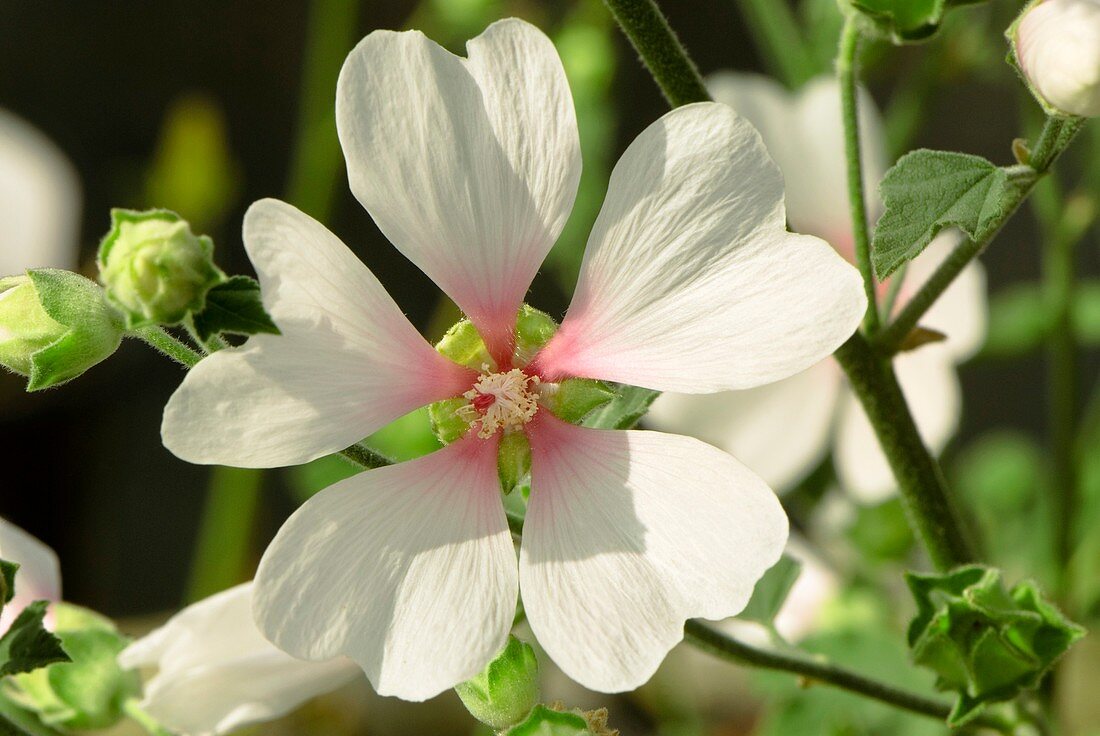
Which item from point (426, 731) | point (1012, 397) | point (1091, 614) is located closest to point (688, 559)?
point (1091, 614)

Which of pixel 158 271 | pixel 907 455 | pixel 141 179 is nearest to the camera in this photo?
pixel 158 271

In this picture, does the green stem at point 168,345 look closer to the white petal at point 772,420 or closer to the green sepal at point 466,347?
the green sepal at point 466,347

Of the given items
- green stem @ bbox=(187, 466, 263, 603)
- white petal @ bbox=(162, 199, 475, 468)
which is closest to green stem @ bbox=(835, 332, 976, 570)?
white petal @ bbox=(162, 199, 475, 468)

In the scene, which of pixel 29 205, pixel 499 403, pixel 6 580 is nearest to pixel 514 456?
pixel 499 403

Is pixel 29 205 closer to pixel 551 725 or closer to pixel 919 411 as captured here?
pixel 919 411

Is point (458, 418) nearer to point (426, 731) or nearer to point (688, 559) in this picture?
point (688, 559)

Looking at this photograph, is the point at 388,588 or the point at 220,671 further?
the point at 220,671
